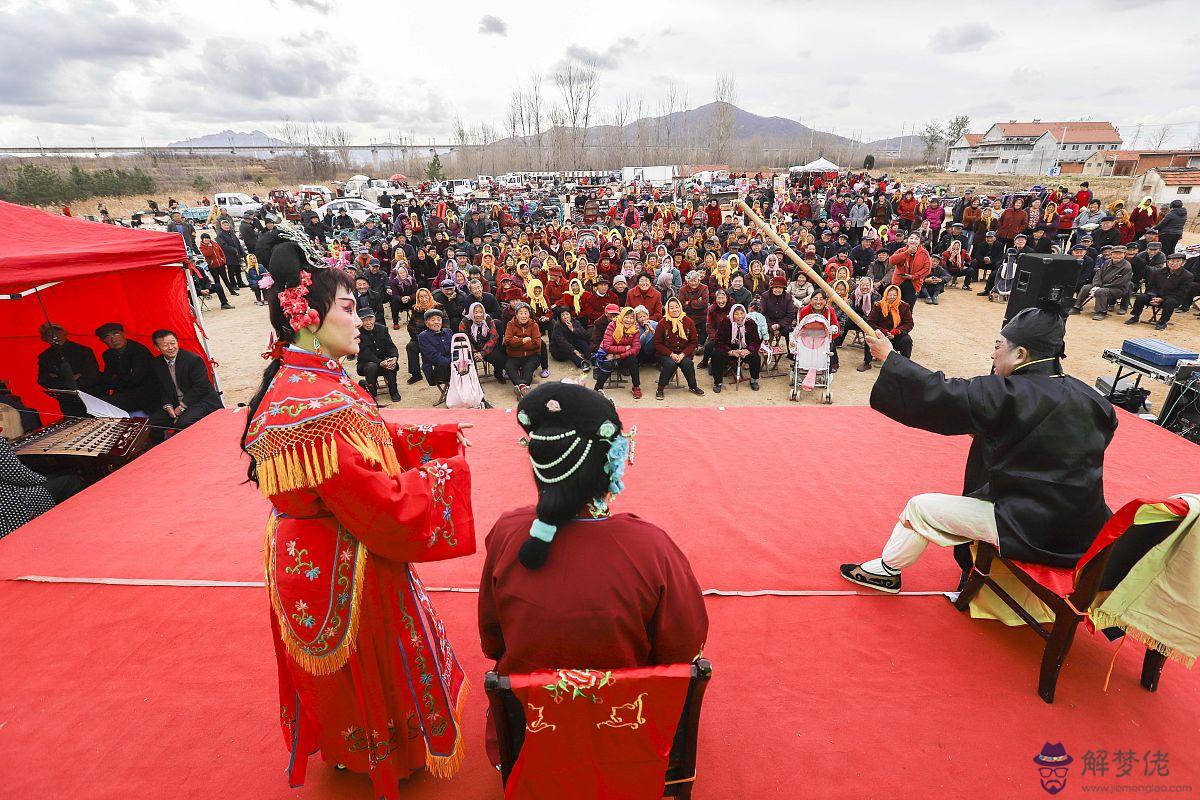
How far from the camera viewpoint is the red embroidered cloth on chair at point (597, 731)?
47.1 inches

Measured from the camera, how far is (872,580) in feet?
8.71

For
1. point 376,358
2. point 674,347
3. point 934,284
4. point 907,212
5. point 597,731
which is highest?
point 907,212

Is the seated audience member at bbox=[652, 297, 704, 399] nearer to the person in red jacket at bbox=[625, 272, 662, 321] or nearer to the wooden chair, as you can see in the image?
the person in red jacket at bbox=[625, 272, 662, 321]

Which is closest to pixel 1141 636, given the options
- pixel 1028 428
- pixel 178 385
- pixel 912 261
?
pixel 1028 428

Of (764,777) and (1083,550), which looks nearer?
(764,777)

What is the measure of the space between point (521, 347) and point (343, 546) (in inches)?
211

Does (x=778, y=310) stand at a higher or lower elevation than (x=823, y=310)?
lower

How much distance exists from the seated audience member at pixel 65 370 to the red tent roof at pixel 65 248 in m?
1.41

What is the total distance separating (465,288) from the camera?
8.34 m

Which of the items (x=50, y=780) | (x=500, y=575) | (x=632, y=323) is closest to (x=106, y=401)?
(x=50, y=780)

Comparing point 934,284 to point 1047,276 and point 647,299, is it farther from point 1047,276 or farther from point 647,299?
point 1047,276

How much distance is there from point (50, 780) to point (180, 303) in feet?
14.1

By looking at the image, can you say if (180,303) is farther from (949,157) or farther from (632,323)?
(949,157)

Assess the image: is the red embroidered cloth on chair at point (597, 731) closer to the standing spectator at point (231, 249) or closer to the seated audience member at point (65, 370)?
the seated audience member at point (65, 370)
